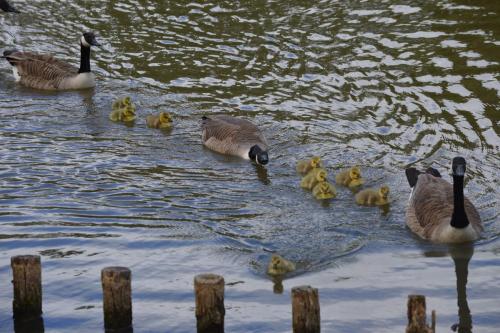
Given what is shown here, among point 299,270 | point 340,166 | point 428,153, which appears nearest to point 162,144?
point 340,166

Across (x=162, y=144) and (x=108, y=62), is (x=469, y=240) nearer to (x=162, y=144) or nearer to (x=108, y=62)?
(x=162, y=144)

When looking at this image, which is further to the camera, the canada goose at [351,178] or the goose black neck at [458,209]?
the canada goose at [351,178]

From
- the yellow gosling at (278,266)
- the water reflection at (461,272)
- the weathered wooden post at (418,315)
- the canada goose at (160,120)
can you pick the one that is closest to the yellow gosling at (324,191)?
the water reflection at (461,272)

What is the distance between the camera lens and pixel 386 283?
421 inches

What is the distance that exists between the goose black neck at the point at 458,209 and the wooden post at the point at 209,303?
357 cm

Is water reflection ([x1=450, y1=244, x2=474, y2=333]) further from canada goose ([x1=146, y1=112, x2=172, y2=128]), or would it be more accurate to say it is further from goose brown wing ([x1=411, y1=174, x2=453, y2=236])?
canada goose ([x1=146, y1=112, x2=172, y2=128])

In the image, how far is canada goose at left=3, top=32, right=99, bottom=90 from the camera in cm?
1850

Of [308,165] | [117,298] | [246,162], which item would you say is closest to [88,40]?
[246,162]

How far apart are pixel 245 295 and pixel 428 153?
A: 205 inches

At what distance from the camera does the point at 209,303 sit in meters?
9.01

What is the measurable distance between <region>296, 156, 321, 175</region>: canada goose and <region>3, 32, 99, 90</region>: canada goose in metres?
5.71

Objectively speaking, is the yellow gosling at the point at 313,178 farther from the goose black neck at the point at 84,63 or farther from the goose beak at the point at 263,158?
the goose black neck at the point at 84,63

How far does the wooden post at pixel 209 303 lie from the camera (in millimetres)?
8875

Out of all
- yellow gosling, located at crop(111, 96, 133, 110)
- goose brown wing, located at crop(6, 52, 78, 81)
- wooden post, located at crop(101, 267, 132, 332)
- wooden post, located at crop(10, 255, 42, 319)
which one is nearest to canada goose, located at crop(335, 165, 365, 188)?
yellow gosling, located at crop(111, 96, 133, 110)
